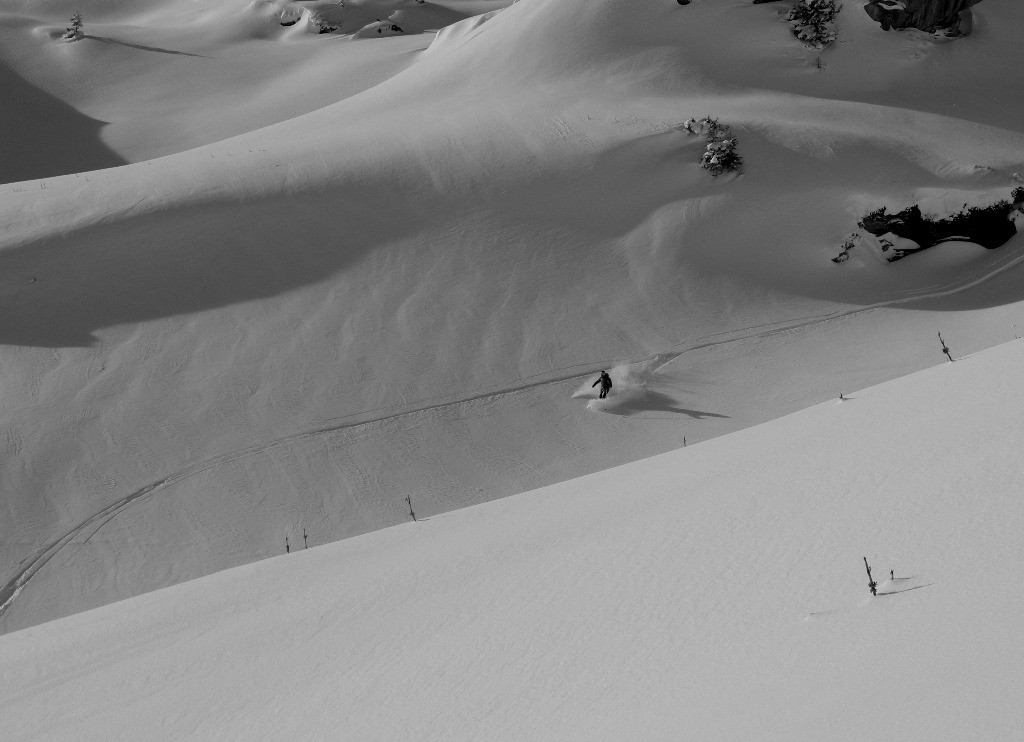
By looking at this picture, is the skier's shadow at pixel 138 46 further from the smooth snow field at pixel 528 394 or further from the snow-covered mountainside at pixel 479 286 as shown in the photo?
the snow-covered mountainside at pixel 479 286

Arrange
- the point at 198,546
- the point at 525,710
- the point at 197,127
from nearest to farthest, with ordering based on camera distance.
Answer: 1. the point at 525,710
2. the point at 198,546
3. the point at 197,127

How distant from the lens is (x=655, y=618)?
191 inches

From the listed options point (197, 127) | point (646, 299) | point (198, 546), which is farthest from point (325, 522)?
point (197, 127)

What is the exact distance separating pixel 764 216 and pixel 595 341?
6294 millimetres

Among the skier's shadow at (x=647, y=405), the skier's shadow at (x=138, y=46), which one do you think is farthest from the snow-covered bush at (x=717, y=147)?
the skier's shadow at (x=138, y=46)

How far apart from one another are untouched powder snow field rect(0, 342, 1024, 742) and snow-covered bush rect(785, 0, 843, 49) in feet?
81.4

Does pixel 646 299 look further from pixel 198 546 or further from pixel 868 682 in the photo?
pixel 868 682

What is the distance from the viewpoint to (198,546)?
14.7 m

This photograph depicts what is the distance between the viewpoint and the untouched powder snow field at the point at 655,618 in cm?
341

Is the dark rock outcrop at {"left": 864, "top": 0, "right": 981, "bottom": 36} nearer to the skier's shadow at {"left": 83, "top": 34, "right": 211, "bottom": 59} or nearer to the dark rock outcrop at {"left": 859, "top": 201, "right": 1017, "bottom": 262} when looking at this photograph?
the dark rock outcrop at {"left": 859, "top": 201, "right": 1017, "bottom": 262}

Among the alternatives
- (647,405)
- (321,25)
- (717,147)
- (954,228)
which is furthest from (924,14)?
(321,25)

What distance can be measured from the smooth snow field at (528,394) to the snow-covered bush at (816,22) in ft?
1.48

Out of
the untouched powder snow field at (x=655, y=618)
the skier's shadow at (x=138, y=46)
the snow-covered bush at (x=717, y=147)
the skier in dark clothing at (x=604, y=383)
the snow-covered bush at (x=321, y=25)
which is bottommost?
the snow-covered bush at (x=321, y=25)

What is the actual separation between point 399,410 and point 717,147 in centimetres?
1175
